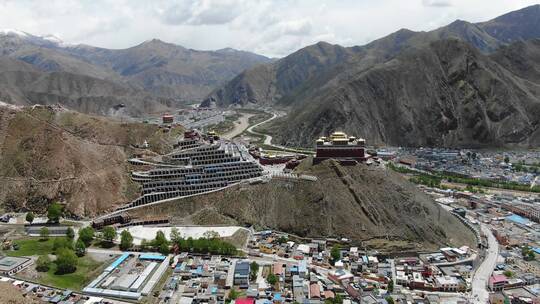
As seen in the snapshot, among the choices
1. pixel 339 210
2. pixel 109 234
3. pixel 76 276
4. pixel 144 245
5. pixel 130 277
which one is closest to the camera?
pixel 130 277

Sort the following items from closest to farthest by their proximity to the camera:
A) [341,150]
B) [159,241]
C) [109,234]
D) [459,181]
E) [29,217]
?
[159,241]
[109,234]
[29,217]
[341,150]
[459,181]

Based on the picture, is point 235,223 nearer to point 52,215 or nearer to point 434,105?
point 52,215

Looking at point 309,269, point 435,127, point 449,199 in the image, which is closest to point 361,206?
point 309,269

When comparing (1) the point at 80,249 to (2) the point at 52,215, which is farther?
(2) the point at 52,215

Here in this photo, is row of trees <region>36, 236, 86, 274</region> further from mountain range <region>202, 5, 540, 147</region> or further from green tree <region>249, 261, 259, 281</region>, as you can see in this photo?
mountain range <region>202, 5, 540, 147</region>

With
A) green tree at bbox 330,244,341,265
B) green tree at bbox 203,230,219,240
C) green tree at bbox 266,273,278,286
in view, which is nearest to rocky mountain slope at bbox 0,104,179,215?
green tree at bbox 203,230,219,240

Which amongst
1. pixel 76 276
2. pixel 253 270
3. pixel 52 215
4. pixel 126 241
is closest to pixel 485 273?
pixel 253 270

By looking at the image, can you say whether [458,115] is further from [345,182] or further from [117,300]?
[117,300]
